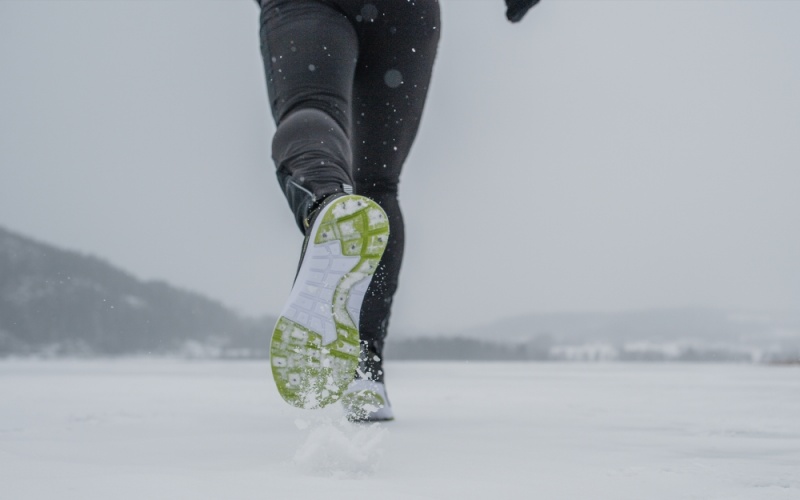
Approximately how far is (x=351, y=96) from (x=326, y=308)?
0.55m

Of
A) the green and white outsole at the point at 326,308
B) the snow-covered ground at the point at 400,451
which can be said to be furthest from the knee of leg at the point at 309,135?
the snow-covered ground at the point at 400,451

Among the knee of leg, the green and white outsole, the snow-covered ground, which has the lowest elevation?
the snow-covered ground

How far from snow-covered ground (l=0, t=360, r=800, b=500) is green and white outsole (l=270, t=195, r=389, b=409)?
2.4 inches

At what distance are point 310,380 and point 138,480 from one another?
0.76 feet

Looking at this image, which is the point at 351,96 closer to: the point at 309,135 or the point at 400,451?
the point at 309,135

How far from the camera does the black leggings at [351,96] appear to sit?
1.04 metres

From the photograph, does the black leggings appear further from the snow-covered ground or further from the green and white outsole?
the snow-covered ground

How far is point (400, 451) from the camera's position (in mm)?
1076

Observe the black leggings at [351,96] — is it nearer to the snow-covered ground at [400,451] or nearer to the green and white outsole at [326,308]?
the green and white outsole at [326,308]

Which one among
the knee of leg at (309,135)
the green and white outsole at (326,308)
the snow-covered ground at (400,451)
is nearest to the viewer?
the snow-covered ground at (400,451)

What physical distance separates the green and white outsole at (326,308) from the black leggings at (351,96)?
0.08 metres

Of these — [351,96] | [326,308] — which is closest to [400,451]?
[326,308]

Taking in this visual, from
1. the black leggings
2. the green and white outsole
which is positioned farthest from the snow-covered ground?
the black leggings

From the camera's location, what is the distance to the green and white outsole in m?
0.90
